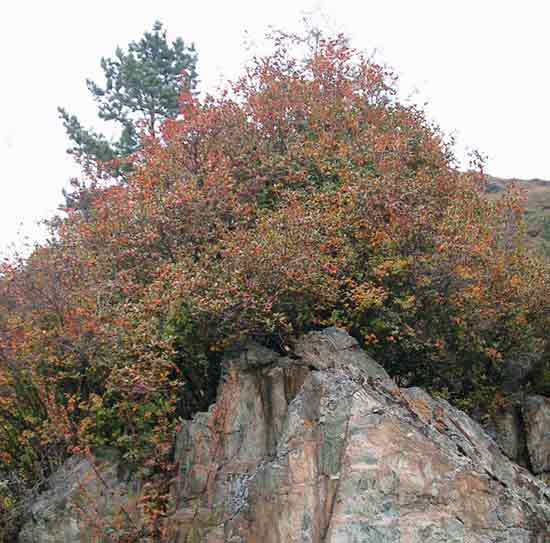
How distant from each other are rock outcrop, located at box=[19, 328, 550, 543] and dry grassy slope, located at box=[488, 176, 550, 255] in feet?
45.3

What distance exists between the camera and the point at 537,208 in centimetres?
3312

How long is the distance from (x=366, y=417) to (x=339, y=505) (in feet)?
3.84

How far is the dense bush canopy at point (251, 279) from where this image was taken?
37.7 ft

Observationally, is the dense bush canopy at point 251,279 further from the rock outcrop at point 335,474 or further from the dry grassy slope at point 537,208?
the dry grassy slope at point 537,208

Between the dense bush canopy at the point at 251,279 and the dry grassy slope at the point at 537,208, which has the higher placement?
the dry grassy slope at the point at 537,208

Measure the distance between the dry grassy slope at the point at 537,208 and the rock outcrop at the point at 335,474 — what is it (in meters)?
13.8

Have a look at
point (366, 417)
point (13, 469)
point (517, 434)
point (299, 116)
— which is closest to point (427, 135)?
point (299, 116)

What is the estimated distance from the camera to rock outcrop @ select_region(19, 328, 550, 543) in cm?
842

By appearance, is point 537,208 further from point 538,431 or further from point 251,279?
point 251,279

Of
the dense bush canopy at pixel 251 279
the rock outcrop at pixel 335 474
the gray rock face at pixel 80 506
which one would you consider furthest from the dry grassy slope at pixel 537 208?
the gray rock face at pixel 80 506

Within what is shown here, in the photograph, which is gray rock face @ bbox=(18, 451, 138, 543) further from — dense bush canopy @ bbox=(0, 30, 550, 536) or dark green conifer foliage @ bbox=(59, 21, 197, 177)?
dark green conifer foliage @ bbox=(59, 21, 197, 177)

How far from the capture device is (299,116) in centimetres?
1836

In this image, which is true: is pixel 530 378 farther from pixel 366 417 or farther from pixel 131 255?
pixel 131 255

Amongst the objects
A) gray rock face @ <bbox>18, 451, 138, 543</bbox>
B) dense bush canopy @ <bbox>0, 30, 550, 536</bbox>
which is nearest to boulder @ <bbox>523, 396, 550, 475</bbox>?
dense bush canopy @ <bbox>0, 30, 550, 536</bbox>
